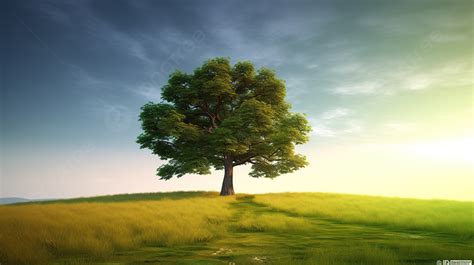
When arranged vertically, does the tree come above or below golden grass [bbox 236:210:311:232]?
above

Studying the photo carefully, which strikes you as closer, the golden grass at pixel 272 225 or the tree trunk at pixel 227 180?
the golden grass at pixel 272 225

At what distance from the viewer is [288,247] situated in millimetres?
11312

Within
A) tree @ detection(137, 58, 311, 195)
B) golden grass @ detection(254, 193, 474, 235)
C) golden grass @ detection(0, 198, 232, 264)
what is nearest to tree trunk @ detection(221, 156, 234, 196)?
tree @ detection(137, 58, 311, 195)

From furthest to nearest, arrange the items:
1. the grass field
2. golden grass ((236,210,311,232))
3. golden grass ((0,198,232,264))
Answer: golden grass ((236,210,311,232))
golden grass ((0,198,232,264))
the grass field

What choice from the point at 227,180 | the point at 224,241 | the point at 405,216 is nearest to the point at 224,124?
the point at 227,180

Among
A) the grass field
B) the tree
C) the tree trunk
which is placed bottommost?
the grass field

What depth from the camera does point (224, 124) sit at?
33906 mm

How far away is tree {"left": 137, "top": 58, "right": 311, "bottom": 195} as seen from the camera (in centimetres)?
3384

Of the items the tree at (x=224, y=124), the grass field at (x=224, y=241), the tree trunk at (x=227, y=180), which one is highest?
the tree at (x=224, y=124)

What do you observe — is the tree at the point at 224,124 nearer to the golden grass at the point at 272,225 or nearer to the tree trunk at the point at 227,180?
the tree trunk at the point at 227,180

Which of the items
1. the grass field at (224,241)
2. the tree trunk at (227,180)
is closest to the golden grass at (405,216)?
the grass field at (224,241)

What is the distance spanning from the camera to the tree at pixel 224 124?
33.8 meters

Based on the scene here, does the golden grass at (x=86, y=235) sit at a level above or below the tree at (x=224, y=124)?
below

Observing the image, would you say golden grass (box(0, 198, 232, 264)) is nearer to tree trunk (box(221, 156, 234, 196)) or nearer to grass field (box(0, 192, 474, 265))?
grass field (box(0, 192, 474, 265))
